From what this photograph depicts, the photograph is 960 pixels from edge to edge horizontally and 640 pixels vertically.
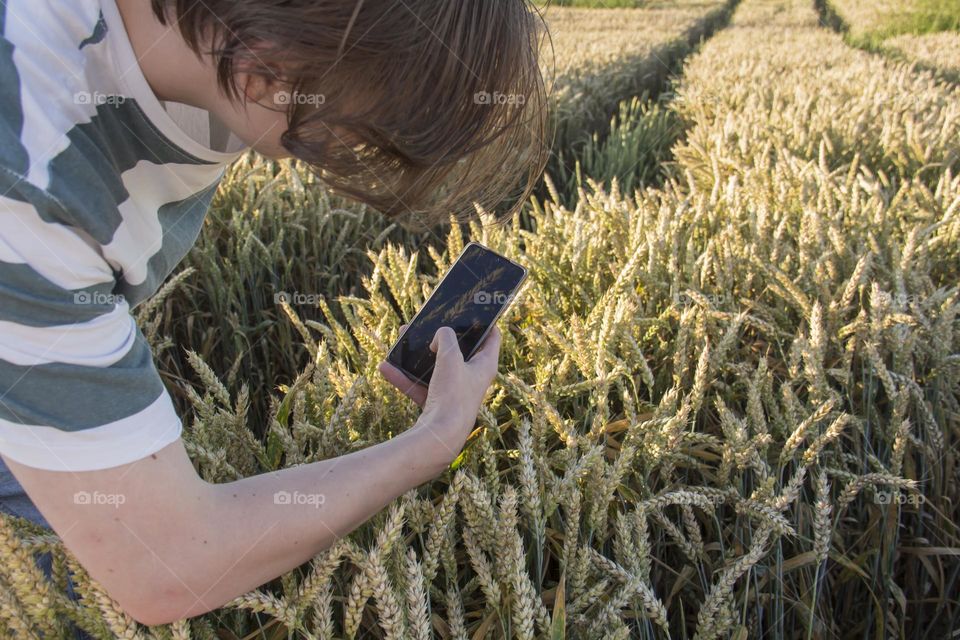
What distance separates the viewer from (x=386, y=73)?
2.60 ft

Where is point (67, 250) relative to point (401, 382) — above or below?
above

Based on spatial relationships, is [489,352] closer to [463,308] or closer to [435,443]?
[463,308]

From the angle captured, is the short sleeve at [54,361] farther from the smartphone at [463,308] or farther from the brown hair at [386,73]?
the smartphone at [463,308]

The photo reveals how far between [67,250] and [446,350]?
20.4 inches

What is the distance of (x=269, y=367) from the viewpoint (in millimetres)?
2098

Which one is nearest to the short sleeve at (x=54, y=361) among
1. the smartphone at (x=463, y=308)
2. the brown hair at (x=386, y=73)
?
the brown hair at (x=386, y=73)

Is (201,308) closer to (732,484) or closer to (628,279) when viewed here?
(628,279)

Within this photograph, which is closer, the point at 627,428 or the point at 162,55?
the point at 162,55

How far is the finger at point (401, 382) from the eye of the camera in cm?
119

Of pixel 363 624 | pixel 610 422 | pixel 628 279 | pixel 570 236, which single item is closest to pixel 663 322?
pixel 628 279

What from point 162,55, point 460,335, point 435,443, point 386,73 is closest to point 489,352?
point 460,335

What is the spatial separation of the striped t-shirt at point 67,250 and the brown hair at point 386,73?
0.10m

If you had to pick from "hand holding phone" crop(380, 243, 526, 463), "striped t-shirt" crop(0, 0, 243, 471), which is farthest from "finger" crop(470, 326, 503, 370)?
"striped t-shirt" crop(0, 0, 243, 471)

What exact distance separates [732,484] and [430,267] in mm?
1767
